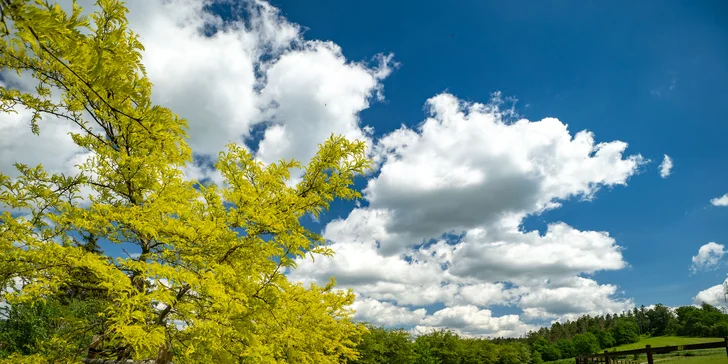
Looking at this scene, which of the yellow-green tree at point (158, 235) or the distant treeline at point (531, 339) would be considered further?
the distant treeline at point (531, 339)

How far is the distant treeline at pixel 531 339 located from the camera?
1401 inches

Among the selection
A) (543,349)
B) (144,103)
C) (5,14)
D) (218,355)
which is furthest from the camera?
(543,349)

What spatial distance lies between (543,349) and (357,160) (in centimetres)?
12296

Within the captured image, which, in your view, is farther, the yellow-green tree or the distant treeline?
the distant treeline

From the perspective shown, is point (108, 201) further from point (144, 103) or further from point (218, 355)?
point (144, 103)

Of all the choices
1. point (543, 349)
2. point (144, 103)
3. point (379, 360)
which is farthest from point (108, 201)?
point (543, 349)

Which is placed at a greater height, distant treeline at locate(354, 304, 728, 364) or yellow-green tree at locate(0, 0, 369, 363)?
yellow-green tree at locate(0, 0, 369, 363)

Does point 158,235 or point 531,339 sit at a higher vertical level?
point 158,235

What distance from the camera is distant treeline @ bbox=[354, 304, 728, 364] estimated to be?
117 feet

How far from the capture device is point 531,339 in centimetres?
13488

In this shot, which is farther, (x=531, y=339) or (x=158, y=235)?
(x=531, y=339)

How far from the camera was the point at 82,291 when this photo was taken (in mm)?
7551

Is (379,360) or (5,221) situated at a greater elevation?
(5,221)

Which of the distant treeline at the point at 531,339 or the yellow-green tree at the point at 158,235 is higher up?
the yellow-green tree at the point at 158,235
